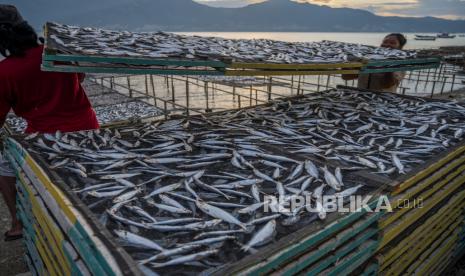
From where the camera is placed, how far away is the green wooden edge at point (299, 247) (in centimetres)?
189

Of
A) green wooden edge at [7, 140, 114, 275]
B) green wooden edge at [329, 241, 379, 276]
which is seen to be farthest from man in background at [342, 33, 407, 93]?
green wooden edge at [7, 140, 114, 275]

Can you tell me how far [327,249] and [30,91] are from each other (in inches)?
164

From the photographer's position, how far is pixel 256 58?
525 cm

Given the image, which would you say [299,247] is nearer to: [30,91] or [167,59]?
[167,59]

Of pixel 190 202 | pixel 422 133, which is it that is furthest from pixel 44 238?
pixel 422 133

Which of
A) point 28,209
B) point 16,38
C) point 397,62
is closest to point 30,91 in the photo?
point 16,38

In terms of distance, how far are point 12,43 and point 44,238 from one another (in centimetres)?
252

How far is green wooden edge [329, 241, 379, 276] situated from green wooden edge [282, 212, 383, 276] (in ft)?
0.62

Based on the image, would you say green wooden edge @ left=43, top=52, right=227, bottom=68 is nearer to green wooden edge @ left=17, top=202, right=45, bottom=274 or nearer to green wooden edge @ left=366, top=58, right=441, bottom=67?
green wooden edge @ left=17, top=202, right=45, bottom=274

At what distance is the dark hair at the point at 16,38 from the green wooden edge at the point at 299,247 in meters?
4.00

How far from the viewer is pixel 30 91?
421 cm

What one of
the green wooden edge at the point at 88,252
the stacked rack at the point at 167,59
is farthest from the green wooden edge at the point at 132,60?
the green wooden edge at the point at 88,252

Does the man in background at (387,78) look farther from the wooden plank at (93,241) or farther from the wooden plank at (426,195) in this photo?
the wooden plank at (93,241)

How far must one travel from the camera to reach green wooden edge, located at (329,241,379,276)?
246cm
